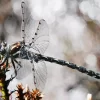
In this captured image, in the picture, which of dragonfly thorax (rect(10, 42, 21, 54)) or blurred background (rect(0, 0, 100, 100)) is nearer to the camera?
dragonfly thorax (rect(10, 42, 21, 54))

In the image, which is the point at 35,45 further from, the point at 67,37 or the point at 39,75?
the point at 67,37

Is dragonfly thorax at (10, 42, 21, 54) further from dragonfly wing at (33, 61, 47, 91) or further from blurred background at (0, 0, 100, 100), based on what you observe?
blurred background at (0, 0, 100, 100)

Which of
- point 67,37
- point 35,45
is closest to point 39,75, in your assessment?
point 35,45

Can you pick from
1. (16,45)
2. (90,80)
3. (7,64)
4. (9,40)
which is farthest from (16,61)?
(9,40)

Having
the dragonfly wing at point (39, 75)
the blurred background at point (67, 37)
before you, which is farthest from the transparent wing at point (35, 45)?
the blurred background at point (67, 37)

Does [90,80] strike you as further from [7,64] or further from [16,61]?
[7,64]

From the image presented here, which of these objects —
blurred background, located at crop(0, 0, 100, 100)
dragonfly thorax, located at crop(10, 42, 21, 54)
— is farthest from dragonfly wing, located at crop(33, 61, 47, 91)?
blurred background, located at crop(0, 0, 100, 100)
